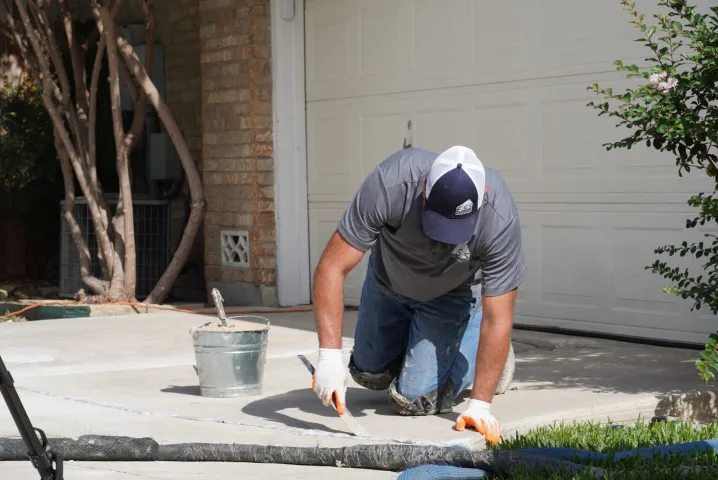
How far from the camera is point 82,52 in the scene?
37.3 ft

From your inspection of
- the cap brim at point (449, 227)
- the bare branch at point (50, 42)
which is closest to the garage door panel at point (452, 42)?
the bare branch at point (50, 42)

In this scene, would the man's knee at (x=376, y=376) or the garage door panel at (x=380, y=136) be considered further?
the garage door panel at (x=380, y=136)

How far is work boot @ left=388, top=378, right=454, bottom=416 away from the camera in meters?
5.57

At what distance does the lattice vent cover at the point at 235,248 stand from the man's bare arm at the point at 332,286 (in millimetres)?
5388

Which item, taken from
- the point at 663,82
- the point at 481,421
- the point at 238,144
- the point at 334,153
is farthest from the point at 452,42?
the point at 481,421

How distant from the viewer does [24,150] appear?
39.8 ft

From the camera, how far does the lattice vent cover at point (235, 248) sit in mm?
10523

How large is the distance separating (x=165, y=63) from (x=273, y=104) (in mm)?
2188

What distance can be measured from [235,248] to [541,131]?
3.36 meters

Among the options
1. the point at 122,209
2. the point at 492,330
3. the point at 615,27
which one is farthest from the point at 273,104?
the point at 492,330

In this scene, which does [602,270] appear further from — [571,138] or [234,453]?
[234,453]

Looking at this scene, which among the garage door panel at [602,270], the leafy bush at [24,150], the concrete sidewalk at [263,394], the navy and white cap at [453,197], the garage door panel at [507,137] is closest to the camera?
the navy and white cap at [453,197]

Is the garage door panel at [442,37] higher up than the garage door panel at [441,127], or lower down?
higher up

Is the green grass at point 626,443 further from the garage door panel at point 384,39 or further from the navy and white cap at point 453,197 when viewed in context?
the garage door panel at point 384,39
